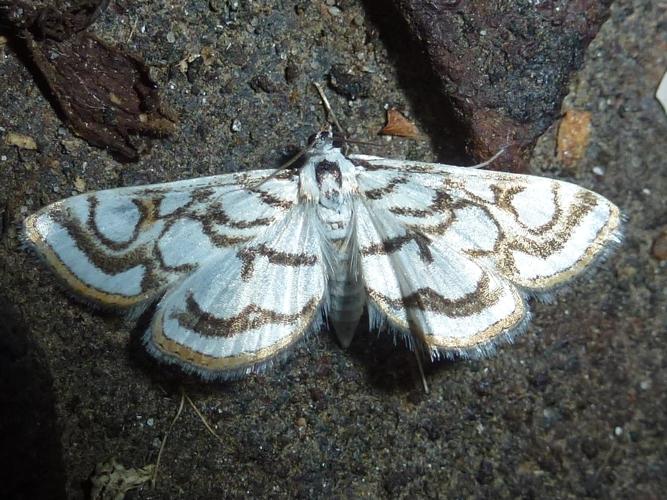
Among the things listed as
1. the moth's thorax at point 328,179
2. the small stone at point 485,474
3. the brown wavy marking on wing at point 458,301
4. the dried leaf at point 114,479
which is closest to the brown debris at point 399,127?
the moth's thorax at point 328,179

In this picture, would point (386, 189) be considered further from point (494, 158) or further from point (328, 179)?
point (494, 158)

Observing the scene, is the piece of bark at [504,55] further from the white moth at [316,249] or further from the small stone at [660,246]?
the small stone at [660,246]

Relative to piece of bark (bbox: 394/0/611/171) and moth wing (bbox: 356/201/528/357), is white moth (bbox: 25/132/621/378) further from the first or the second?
piece of bark (bbox: 394/0/611/171)

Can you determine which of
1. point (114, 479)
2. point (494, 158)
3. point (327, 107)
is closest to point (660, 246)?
point (494, 158)

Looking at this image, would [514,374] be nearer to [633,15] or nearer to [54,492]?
[633,15]

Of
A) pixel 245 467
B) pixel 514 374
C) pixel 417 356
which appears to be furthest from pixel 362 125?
pixel 245 467
